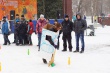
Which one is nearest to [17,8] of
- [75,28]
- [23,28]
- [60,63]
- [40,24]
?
[23,28]

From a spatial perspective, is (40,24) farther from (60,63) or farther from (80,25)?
(60,63)

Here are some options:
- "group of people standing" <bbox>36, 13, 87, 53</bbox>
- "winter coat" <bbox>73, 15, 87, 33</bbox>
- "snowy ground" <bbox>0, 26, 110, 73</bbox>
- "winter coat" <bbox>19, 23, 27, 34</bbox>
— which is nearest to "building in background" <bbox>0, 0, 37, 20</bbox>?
"winter coat" <bbox>19, 23, 27, 34</bbox>

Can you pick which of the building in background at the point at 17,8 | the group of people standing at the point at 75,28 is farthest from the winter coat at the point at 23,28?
the building in background at the point at 17,8

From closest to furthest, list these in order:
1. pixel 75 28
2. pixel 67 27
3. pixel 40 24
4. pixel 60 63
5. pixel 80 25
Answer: pixel 60 63 → pixel 80 25 → pixel 75 28 → pixel 67 27 → pixel 40 24

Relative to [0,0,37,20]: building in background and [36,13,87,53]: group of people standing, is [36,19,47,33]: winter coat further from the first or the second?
[0,0,37,20]: building in background

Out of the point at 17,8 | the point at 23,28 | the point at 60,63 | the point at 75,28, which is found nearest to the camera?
the point at 60,63

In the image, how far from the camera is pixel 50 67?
1169 centimetres

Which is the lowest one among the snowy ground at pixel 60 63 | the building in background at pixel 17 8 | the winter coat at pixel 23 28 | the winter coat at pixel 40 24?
the snowy ground at pixel 60 63

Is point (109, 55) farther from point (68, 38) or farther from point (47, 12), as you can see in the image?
point (47, 12)

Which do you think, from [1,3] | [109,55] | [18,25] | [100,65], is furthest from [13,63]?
[1,3]

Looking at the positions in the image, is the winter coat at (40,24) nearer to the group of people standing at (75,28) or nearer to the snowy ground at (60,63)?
the group of people standing at (75,28)

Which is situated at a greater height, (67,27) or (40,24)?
(40,24)

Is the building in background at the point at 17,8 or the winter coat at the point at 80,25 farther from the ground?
the building in background at the point at 17,8

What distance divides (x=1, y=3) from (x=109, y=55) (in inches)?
910
